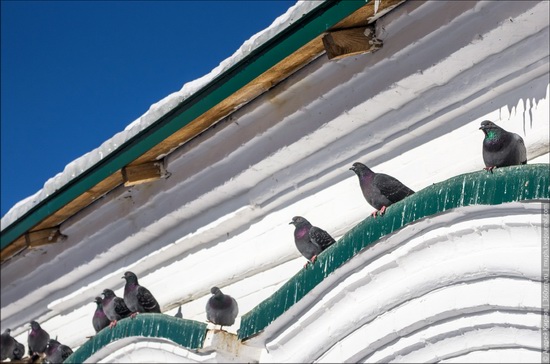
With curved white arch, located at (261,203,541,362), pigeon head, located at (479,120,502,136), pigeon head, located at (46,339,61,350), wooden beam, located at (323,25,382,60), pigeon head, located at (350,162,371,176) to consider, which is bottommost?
curved white arch, located at (261,203,541,362)

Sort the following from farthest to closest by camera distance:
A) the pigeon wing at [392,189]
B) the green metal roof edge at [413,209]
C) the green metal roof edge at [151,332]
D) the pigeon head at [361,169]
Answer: the green metal roof edge at [151,332] → the pigeon head at [361,169] → the pigeon wing at [392,189] → the green metal roof edge at [413,209]

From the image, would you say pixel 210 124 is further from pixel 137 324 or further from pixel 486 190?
pixel 486 190

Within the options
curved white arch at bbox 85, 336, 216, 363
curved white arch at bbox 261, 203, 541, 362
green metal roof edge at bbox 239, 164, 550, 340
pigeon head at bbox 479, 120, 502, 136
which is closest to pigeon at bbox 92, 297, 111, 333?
curved white arch at bbox 85, 336, 216, 363

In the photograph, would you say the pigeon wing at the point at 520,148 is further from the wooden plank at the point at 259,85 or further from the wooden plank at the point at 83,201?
the wooden plank at the point at 83,201

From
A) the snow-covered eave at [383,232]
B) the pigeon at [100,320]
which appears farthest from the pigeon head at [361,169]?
the pigeon at [100,320]

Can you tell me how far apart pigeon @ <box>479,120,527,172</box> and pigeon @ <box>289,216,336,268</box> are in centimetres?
97

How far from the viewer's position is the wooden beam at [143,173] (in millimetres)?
5711

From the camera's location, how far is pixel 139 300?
18.1ft

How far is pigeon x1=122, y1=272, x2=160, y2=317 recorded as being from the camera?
5.53 metres

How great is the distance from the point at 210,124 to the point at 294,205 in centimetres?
68

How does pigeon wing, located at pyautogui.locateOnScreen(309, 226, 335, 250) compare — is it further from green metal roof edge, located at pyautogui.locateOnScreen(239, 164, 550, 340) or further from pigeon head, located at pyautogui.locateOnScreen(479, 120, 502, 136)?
pigeon head, located at pyautogui.locateOnScreen(479, 120, 502, 136)

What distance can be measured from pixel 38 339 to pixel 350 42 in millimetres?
3220

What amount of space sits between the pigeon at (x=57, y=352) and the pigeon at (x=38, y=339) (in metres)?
0.26

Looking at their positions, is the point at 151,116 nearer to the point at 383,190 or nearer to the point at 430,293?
the point at 383,190
